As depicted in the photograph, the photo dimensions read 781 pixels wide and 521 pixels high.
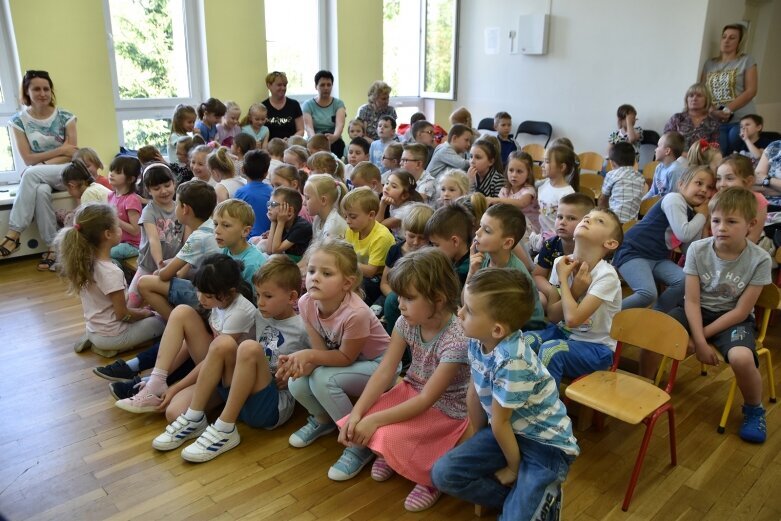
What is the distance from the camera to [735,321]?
8.00ft

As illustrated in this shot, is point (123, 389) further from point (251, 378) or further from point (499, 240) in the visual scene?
point (499, 240)

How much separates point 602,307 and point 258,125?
444 cm

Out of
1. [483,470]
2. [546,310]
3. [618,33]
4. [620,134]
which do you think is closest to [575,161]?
[546,310]

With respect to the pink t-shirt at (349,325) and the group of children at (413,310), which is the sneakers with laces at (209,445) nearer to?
the group of children at (413,310)

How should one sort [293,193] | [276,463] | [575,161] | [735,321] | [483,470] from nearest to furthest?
1. [483,470]
2. [276,463]
3. [735,321]
4. [293,193]
5. [575,161]

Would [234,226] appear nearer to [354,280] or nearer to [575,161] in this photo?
[354,280]

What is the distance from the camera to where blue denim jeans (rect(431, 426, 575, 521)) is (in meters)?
1.70

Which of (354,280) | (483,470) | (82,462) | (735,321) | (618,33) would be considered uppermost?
(618,33)

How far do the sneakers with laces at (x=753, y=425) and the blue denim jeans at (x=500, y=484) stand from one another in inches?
41.3

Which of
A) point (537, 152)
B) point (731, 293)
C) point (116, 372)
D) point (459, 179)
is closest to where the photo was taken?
point (731, 293)

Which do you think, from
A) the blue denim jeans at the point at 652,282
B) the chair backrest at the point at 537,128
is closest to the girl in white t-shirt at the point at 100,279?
the blue denim jeans at the point at 652,282

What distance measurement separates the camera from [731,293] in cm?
251

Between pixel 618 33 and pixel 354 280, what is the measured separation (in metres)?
5.46

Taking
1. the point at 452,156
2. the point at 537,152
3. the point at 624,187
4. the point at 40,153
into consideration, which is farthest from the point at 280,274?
the point at 537,152
